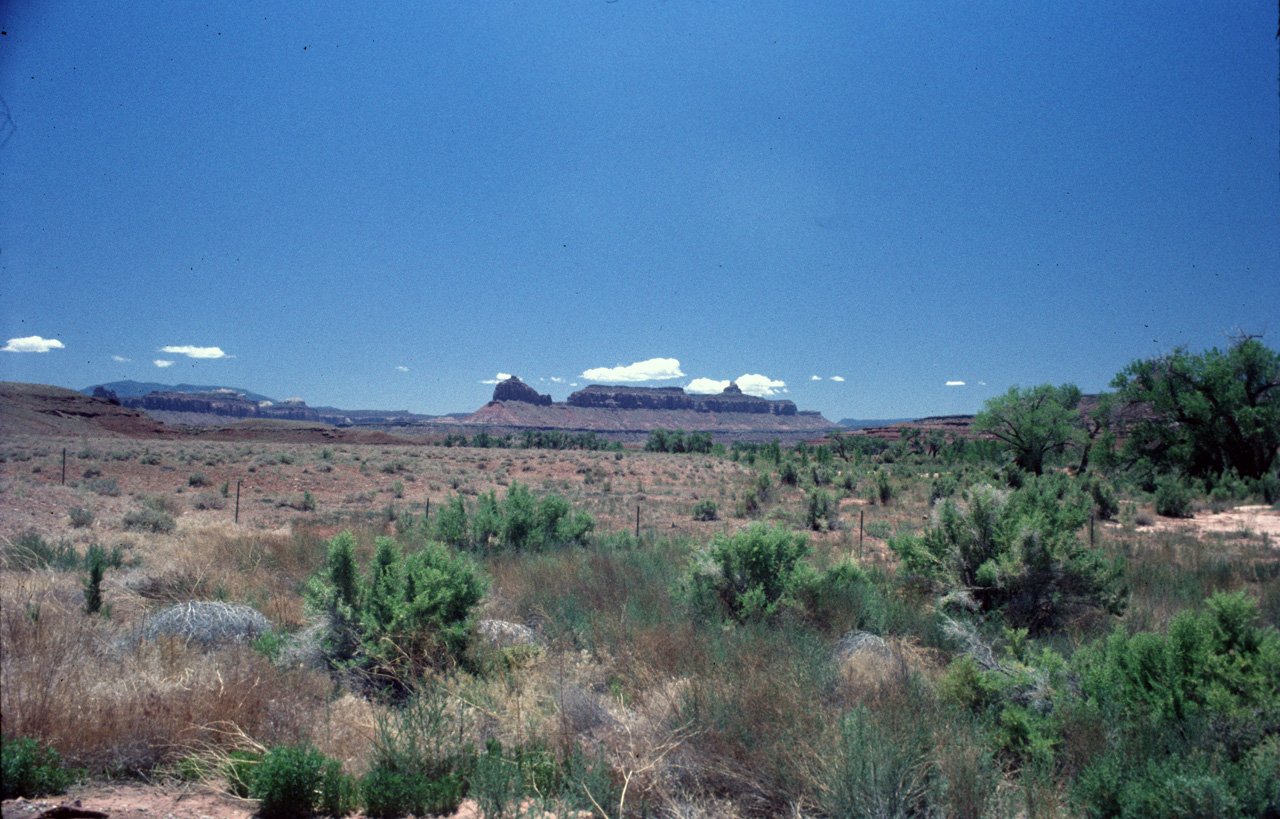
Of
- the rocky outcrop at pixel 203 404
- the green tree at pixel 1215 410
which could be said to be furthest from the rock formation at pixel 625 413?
the green tree at pixel 1215 410

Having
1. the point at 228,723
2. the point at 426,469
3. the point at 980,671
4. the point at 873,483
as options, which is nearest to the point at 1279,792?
the point at 980,671

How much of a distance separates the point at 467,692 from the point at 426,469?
32.6 metres

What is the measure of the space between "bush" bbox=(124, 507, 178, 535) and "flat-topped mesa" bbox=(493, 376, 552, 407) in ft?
565

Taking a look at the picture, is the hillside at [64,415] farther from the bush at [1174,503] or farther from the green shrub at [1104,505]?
the bush at [1174,503]

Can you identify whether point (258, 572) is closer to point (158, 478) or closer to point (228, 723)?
point (228, 723)

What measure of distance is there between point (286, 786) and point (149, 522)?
14.3 meters

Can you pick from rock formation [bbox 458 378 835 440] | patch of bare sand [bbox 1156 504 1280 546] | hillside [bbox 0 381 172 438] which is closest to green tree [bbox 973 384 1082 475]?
patch of bare sand [bbox 1156 504 1280 546]

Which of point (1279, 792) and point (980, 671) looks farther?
point (980, 671)

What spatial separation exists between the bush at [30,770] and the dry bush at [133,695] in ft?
0.99

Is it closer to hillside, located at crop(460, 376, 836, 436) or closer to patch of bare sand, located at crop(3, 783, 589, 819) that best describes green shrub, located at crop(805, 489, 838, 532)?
patch of bare sand, located at crop(3, 783, 589, 819)

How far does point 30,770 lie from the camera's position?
11.0 ft

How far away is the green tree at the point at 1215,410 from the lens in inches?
1041

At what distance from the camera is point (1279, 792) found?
334 centimetres

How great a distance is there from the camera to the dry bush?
3.91 meters
